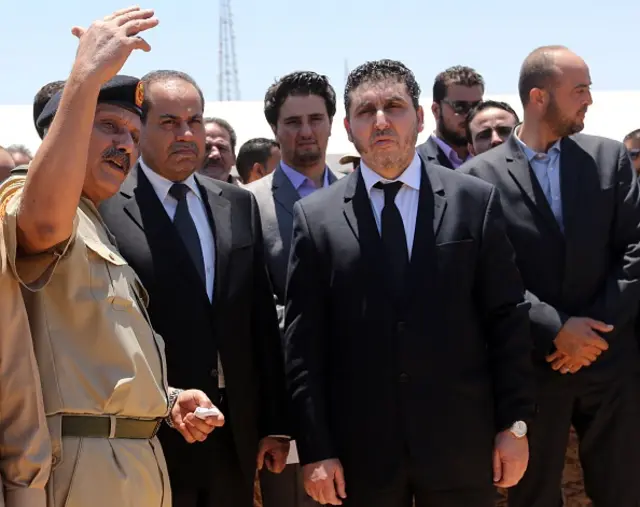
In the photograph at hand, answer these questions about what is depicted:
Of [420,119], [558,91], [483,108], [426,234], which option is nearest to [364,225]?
[426,234]

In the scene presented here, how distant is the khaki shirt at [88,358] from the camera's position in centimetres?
268

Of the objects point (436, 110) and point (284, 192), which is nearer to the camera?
point (284, 192)

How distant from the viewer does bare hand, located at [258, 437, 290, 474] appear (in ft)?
13.1

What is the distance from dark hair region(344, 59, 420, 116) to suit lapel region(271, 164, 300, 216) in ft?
2.70

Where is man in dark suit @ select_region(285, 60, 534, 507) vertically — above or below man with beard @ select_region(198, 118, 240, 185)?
below

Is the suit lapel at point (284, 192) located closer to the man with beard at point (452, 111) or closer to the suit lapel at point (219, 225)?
the suit lapel at point (219, 225)

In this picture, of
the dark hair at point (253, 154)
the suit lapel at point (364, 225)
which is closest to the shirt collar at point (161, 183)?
the suit lapel at point (364, 225)

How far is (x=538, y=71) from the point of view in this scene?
493 centimetres

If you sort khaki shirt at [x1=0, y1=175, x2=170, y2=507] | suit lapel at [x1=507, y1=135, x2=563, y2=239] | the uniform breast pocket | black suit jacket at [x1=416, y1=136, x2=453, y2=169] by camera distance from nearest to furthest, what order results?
khaki shirt at [x1=0, y1=175, x2=170, y2=507] → the uniform breast pocket → suit lapel at [x1=507, y1=135, x2=563, y2=239] → black suit jacket at [x1=416, y1=136, x2=453, y2=169]

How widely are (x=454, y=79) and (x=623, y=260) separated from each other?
2.81 m

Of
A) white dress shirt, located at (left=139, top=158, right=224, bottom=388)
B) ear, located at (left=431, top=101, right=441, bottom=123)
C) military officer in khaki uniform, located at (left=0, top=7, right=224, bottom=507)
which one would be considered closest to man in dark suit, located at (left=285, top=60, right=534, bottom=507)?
white dress shirt, located at (left=139, top=158, right=224, bottom=388)

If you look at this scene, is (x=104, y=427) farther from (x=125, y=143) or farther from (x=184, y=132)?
(x=184, y=132)

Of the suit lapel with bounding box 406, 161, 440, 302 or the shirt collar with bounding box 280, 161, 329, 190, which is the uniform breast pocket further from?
the shirt collar with bounding box 280, 161, 329, 190

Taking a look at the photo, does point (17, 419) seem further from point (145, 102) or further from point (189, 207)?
point (145, 102)
